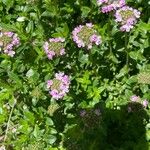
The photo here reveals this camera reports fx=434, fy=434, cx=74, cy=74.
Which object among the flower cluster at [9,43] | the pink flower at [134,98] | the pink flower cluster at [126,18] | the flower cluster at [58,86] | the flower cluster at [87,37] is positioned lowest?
the pink flower at [134,98]

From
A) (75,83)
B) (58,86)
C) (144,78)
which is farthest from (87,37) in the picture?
(75,83)

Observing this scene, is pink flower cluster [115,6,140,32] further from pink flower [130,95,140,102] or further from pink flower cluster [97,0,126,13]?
pink flower [130,95,140,102]

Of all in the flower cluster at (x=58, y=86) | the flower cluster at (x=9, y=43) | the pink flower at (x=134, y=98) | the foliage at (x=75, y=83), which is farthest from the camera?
the pink flower at (x=134, y=98)

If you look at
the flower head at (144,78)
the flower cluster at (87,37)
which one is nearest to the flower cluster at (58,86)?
the flower cluster at (87,37)

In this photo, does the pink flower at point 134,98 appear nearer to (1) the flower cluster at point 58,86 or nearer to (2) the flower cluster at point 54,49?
(1) the flower cluster at point 58,86

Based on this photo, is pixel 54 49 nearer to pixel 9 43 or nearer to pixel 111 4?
pixel 9 43

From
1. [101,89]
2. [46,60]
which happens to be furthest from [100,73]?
[46,60]

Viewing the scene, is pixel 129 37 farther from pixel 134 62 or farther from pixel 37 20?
pixel 37 20
